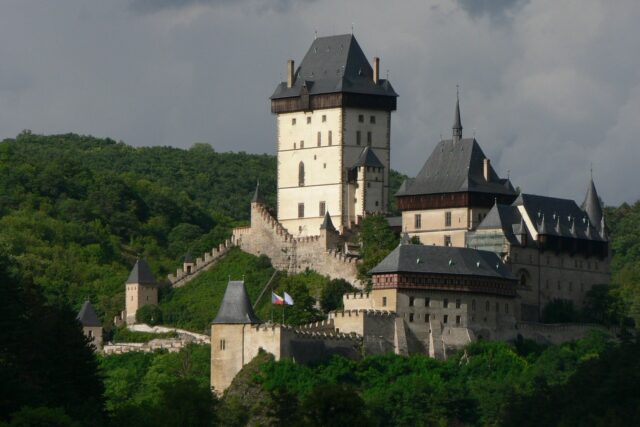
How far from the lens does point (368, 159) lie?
11744 cm

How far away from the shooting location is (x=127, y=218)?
453 ft

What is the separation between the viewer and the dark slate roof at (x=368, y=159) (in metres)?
117

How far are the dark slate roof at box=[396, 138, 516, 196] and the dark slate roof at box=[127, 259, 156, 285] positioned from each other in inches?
483

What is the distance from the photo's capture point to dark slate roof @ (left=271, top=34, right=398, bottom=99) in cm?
11844

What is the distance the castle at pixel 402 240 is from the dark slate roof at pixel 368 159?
0.26ft

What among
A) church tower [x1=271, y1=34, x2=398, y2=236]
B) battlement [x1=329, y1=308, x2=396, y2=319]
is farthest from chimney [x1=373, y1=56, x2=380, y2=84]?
battlement [x1=329, y1=308, x2=396, y2=319]

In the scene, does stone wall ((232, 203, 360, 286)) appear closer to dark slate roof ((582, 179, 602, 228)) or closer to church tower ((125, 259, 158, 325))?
church tower ((125, 259, 158, 325))

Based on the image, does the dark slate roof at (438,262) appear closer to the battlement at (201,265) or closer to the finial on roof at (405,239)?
the finial on roof at (405,239)

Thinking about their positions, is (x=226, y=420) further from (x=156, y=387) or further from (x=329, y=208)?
(x=329, y=208)

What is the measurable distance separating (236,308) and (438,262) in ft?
28.4

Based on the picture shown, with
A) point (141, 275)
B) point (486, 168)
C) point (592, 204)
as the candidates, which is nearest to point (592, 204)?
point (592, 204)

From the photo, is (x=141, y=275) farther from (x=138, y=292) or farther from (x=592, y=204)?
(x=592, y=204)

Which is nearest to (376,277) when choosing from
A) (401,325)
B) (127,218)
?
(401,325)

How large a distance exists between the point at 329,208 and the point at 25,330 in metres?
30.4
